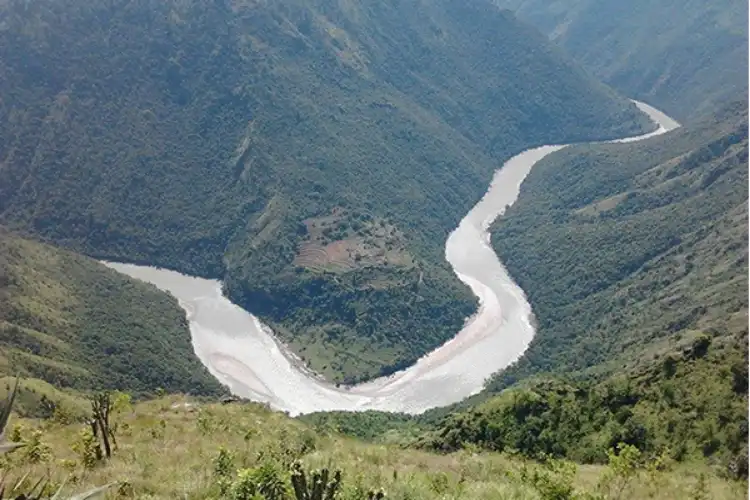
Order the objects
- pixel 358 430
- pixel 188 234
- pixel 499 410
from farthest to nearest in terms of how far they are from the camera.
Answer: pixel 188 234, pixel 358 430, pixel 499 410

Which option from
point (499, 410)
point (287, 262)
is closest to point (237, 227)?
point (287, 262)

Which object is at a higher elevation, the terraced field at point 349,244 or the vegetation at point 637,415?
the vegetation at point 637,415

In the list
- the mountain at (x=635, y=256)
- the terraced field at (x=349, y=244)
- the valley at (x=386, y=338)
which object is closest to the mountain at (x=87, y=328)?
the valley at (x=386, y=338)

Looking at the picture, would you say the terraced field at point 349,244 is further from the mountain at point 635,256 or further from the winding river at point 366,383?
the mountain at point 635,256

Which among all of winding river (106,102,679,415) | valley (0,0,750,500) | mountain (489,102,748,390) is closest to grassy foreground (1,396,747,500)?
valley (0,0,750,500)

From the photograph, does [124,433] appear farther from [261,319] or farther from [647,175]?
[647,175]

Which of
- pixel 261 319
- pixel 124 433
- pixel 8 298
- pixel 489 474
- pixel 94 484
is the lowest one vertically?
pixel 8 298

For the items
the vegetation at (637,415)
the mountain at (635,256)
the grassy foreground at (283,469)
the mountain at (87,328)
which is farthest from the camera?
the mountain at (635,256)
